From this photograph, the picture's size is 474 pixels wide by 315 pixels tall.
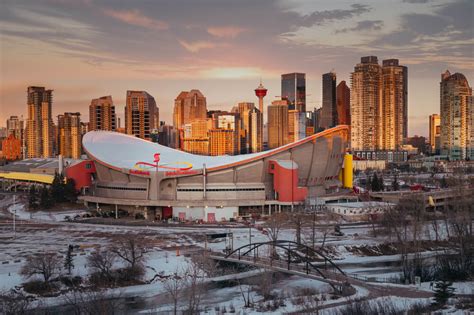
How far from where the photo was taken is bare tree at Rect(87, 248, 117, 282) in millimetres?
34844

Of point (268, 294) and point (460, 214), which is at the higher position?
point (460, 214)

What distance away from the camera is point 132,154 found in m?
69.5

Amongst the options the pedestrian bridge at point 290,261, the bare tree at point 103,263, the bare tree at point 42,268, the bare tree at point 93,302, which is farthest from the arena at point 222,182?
the bare tree at point 93,302

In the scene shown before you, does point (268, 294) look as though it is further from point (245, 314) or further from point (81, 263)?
point (81, 263)

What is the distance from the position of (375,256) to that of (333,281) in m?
11.6

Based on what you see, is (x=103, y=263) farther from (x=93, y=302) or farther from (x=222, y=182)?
(x=222, y=182)

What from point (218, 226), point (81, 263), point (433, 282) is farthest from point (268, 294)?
point (218, 226)

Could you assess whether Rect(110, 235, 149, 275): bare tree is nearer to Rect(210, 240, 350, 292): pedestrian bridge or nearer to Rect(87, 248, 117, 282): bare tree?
Rect(87, 248, 117, 282): bare tree

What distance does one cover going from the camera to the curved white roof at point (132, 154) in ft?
208

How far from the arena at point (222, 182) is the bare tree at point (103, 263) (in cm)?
2028

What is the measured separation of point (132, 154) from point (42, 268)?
35.9 metres

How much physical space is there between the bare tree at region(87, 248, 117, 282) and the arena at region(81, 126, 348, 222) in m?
20.3

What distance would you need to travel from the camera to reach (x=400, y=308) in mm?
28219

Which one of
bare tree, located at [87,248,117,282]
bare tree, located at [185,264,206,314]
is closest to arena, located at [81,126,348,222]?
bare tree, located at [87,248,117,282]
